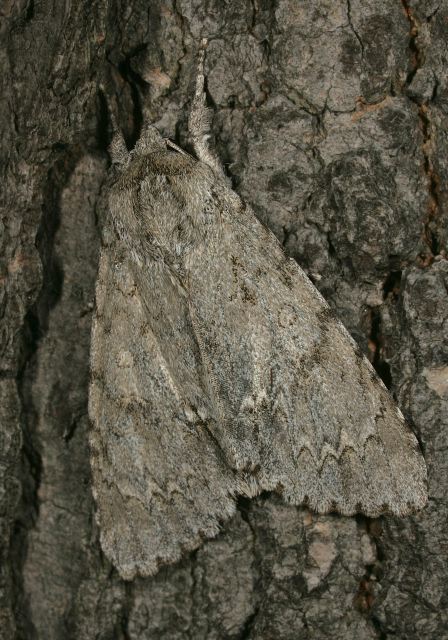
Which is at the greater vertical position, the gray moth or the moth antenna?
the moth antenna

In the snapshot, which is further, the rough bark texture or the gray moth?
the gray moth

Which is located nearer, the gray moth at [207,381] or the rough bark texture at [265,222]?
the rough bark texture at [265,222]

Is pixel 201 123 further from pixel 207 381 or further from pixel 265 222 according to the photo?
pixel 207 381

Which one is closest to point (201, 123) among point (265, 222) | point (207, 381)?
point (265, 222)

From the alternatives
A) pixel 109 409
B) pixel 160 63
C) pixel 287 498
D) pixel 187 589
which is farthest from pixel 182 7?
pixel 187 589

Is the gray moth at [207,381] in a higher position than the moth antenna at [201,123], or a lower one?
lower
